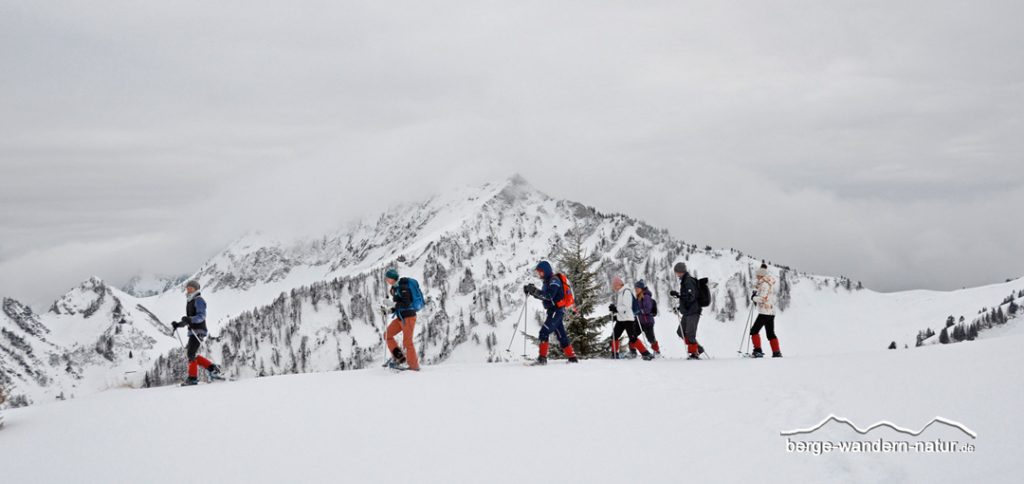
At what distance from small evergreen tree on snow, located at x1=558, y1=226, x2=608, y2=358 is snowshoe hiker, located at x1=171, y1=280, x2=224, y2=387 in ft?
38.3

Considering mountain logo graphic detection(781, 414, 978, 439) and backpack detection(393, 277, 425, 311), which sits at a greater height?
backpack detection(393, 277, 425, 311)

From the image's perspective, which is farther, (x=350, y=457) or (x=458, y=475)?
(x=350, y=457)

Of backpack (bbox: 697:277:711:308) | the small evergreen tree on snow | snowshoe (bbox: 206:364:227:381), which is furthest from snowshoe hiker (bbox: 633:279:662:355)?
snowshoe (bbox: 206:364:227:381)

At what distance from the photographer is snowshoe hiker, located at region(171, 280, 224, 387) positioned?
14789 mm

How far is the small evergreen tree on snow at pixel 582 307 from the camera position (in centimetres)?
2188

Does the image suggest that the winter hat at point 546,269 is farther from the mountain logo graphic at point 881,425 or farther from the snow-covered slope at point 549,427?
the mountain logo graphic at point 881,425

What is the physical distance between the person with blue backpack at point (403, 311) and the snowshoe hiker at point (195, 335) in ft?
15.0

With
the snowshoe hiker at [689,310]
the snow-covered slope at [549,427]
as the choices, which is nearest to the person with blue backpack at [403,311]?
the snow-covered slope at [549,427]

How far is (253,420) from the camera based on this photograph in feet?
31.7

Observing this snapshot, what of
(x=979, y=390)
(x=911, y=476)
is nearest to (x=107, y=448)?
(x=911, y=476)

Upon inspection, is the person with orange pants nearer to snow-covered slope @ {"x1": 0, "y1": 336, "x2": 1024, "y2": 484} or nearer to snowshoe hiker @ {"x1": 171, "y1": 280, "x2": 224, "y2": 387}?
snow-covered slope @ {"x1": 0, "y1": 336, "x2": 1024, "y2": 484}

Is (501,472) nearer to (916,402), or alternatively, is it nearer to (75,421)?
(916,402)

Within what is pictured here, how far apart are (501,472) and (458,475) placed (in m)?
Answer: 0.49

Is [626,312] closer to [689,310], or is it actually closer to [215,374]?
[689,310]
